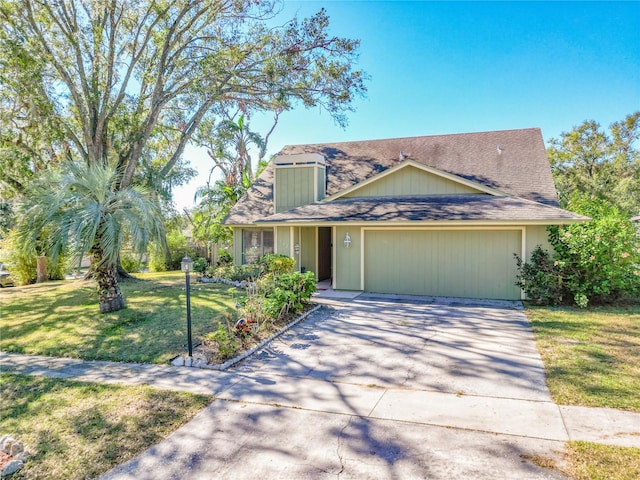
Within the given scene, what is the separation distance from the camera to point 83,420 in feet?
14.0

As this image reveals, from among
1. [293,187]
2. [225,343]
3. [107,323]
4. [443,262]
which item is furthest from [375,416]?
[293,187]

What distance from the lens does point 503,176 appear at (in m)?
13.5

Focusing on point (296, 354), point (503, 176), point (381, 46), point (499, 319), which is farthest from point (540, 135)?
point (296, 354)

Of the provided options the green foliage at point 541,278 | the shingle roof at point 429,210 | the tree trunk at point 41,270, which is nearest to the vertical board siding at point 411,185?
the shingle roof at point 429,210

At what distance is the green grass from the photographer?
686 centimetres

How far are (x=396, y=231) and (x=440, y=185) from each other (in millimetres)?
2530

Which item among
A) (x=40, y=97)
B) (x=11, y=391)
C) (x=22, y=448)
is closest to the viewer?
(x=22, y=448)

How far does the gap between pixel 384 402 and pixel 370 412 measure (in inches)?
12.7

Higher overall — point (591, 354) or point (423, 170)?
point (423, 170)

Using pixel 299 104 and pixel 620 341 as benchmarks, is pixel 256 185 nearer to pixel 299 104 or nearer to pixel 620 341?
pixel 299 104

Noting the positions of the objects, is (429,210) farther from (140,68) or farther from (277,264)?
(140,68)

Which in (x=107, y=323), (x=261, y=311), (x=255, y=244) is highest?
(x=255, y=244)

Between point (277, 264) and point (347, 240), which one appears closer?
point (277, 264)

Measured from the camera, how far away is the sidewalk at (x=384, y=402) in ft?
12.8
